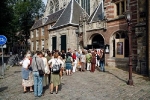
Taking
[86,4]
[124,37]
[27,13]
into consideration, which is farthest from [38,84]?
[27,13]

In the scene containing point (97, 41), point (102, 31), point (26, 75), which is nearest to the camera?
point (26, 75)

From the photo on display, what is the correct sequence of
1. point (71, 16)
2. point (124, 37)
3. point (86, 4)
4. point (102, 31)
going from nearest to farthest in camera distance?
1. point (124, 37)
2. point (102, 31)
3. point (71, 16)
4. point (86, 4)

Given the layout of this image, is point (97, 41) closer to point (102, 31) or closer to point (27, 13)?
point (102, 31)

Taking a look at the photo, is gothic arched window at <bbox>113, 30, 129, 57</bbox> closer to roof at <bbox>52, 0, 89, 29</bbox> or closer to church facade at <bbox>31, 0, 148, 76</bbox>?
church facade at <bbox>31, 0, 148, 76</bbox>

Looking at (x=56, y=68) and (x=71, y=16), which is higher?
(x=71, y=16)

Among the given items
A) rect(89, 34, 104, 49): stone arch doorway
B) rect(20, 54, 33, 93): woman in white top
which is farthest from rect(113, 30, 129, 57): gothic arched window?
rect(20, 54, 33, 93): woman in white top

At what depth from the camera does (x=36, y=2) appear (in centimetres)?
4684

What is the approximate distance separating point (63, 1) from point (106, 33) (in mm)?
23756

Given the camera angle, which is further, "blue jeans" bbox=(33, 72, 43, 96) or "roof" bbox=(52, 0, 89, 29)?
"roof" bbox=(52, 0, 89, 29)

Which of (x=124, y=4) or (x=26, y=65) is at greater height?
(x=124, y=4)

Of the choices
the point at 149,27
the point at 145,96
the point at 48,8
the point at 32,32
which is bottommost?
the point at 145,96

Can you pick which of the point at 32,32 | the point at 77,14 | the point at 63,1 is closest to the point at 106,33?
the point at 77,14

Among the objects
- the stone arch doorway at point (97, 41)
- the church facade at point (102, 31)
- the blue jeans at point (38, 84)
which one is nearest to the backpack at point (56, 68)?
the blue jeans at point (38, 84)

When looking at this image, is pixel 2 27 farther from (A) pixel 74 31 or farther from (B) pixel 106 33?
(B) pixel 106 33
